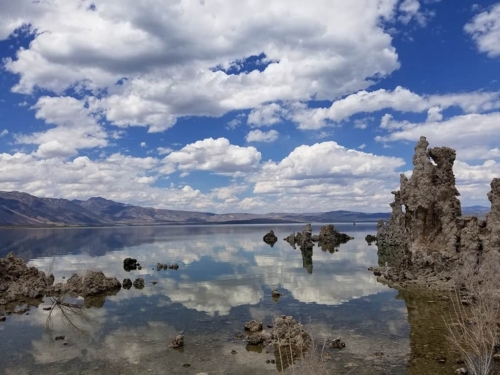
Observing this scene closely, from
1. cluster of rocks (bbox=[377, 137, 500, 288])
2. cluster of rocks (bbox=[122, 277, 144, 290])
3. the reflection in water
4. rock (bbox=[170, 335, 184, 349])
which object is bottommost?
cluster of rocks (bbox=[122, 277, 144, 290])

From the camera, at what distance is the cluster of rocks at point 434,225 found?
49281 millimetres

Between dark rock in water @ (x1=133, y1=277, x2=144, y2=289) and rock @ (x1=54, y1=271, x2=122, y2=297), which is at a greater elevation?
rock @ (x1=54, y1=271, x2=122, y2=297)

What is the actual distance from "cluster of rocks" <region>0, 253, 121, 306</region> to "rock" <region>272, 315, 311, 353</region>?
29.5 metres

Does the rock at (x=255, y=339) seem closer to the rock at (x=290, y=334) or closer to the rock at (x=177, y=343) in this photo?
the rock at (x=290, y=334)

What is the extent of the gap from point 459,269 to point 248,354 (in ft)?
106

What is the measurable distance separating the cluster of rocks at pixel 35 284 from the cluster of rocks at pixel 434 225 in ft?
132

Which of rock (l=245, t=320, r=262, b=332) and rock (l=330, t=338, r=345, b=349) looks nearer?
rock (l=330, t=338, r=345, b=349)

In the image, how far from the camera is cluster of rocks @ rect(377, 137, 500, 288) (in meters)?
49.3

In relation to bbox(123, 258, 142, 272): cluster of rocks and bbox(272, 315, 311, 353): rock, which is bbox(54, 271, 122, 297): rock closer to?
bbox(123, 258, 142, 272): cluster of rocks

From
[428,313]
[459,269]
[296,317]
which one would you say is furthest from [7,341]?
[459,269]

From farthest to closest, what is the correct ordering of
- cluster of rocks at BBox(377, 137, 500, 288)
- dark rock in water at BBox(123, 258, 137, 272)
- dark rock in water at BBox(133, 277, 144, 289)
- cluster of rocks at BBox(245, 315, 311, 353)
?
1. dark rock in water at BBox(123, 258, 137, 272)
2. dark rock in water at BBox(133, 277, 144, 289)
3. cluster of rocks at BBox(377, 137, 500, 288)
4. cluster of rocks at BBox(245, 315, 311, 353)

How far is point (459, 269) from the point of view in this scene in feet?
151

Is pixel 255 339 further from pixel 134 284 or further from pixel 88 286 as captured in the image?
pixel 134 284

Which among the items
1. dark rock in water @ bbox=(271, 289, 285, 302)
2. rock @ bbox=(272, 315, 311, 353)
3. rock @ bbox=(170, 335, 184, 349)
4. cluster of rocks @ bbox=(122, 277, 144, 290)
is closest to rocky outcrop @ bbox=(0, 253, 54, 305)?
cluster of rocks @ bbox=(122, 277, 144, 290)
